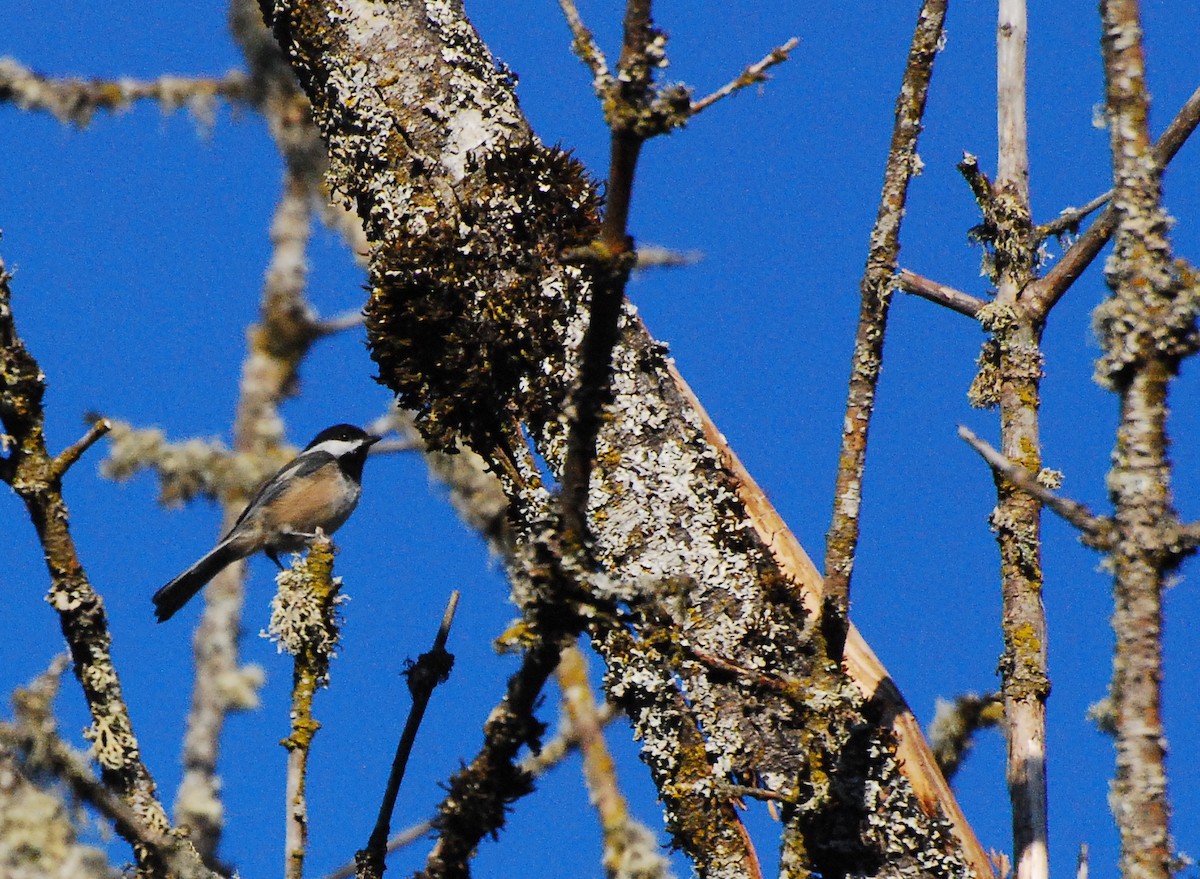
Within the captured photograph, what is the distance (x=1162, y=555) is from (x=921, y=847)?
1348 millimetres

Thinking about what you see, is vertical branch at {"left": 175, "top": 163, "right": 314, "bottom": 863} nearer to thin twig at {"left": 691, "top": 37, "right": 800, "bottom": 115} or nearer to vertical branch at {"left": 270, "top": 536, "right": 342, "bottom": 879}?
vertical branch at {"left": 270, "top": 536, "right": 342, "bottom": 879}

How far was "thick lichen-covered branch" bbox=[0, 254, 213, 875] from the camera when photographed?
7.97 ft

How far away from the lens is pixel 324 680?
2779mm

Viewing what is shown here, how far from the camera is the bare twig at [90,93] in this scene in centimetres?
965

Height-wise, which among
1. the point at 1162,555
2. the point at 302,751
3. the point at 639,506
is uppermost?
the point at 639,506

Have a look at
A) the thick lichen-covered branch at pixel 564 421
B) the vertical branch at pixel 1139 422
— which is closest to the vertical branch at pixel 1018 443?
the thick lichen-covered branch at pixel 564 421

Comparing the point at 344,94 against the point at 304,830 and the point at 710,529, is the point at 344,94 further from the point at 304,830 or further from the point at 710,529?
the point at 304,830

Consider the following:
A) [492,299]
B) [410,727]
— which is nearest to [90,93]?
[492,299]

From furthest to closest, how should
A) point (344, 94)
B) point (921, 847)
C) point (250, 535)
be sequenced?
point (250, 535) → point (344, 94) → point (921, 847)

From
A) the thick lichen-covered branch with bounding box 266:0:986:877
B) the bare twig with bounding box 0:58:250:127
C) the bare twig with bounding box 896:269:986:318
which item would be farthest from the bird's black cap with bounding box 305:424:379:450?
the bare twig with bounding box 896:269:986:318

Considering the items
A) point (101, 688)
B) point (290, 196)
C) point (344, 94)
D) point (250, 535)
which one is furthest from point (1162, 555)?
point (290, 196)

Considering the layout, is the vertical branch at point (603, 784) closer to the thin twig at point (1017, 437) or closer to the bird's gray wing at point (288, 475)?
the thin twig at point (1017, 437)

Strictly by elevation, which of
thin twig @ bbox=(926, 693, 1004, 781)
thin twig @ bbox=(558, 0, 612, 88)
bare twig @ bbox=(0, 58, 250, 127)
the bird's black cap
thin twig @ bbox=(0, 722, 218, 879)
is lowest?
thin twig @ bbox=(0, 722, 218, 879)

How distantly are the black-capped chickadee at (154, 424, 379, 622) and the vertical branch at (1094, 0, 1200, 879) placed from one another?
18.9ft
